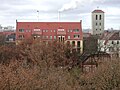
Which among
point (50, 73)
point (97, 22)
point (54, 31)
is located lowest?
point (50, 73)

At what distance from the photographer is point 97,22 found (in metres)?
100

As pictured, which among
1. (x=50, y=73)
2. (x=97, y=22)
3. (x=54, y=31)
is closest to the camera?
(x=50, y=73)

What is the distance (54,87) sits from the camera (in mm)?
19453

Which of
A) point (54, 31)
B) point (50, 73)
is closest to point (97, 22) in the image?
point (54, 31)

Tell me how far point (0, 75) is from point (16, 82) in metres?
1.22

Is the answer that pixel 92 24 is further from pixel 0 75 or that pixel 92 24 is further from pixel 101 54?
pixel 0 75

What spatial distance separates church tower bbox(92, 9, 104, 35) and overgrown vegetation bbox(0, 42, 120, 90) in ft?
175

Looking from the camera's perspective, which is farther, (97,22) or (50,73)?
(97,22)

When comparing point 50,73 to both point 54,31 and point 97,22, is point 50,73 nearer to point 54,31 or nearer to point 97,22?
point 54,31

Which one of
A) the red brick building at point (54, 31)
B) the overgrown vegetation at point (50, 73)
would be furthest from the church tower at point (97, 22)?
the overgrown vegetation at point (50, 73)

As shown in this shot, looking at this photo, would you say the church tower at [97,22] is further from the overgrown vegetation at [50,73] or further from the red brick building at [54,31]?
the overgrown vegetation at [50,73]

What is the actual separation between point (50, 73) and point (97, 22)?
7764cm

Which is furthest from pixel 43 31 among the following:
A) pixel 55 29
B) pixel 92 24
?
pixel 92 24

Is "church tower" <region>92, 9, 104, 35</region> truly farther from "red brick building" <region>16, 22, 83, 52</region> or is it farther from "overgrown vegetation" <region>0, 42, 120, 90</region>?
"overgrown vegetation" <region>0, 42, 120, 90</region>
